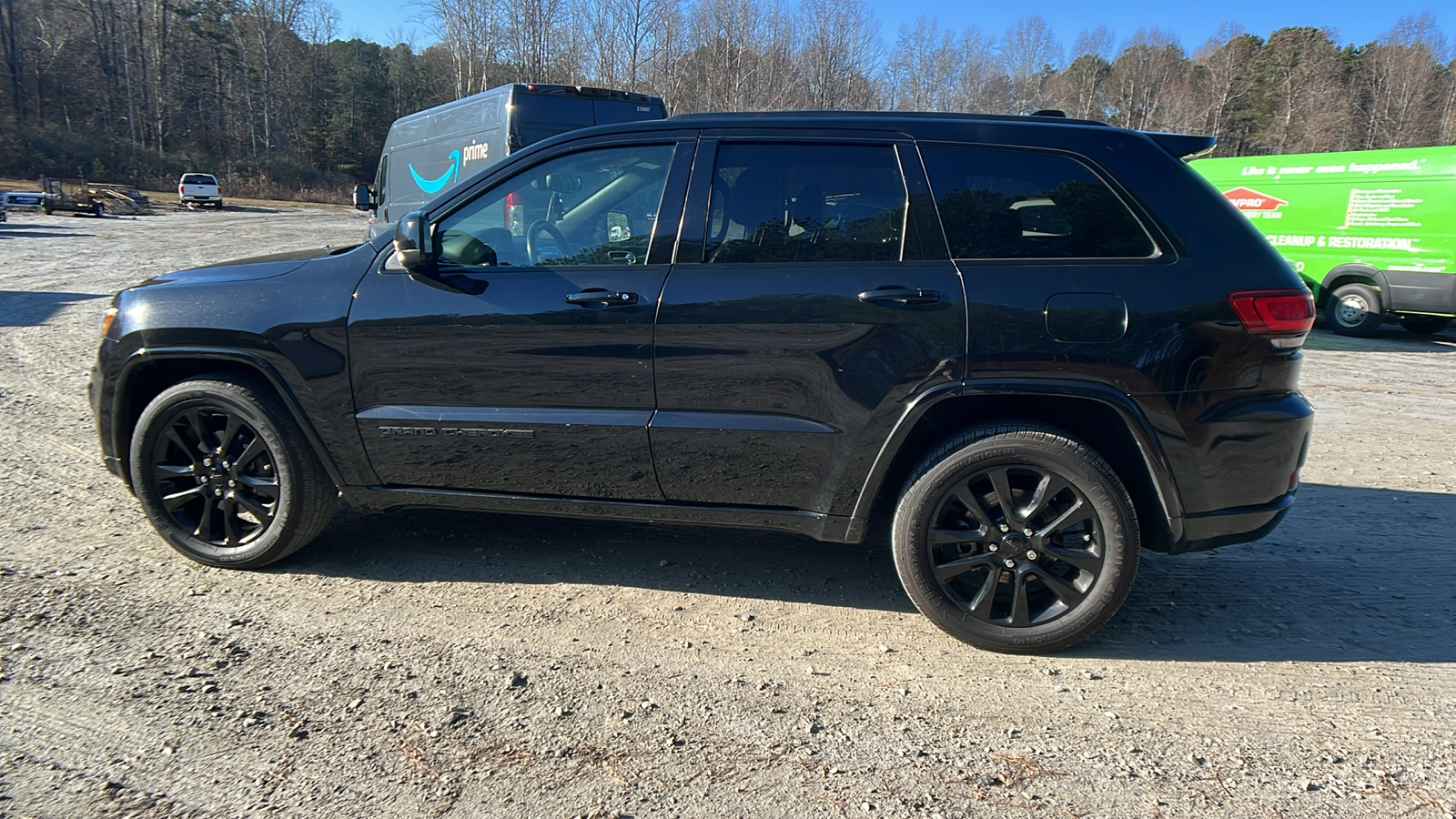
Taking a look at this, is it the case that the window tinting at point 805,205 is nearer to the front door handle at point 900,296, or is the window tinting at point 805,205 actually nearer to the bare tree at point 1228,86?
the front door handle at point 900,296

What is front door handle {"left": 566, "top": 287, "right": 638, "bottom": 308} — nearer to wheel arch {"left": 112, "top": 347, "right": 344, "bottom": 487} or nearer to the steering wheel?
the steering wheel

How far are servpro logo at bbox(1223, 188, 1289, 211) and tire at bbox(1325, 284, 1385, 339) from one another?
168 cm

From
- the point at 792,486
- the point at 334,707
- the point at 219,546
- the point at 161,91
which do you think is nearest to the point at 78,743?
the point at 334,707

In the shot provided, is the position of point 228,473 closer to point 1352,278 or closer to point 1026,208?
point 1026,208

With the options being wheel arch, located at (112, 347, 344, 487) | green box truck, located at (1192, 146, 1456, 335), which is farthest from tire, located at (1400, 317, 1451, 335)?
wheel arch, located at (112, 347, 344, 487)

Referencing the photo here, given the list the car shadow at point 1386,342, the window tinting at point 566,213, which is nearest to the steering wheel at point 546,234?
the window tinting at point 566,213

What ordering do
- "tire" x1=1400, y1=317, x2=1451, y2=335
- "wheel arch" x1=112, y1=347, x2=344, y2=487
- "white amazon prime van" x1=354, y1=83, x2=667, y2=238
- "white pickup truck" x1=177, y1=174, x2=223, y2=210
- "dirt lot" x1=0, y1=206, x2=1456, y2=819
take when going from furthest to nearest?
"white pickup truck" x1=177, y1=174, x2=223, y2=210 → "tire" x1=1400, y1=317, x2=1451, y2=335 → "white amazon prime van" x1=354, y1=83, x2=667, y2=238 → "wheel arch" x1=112, y1=347, x2=344, y2=487 → "dirt lot" x1=0, y1=206, x2=1456, y2=819

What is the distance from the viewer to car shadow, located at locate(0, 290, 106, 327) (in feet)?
32.6

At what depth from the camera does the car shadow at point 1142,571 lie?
10.9 ft

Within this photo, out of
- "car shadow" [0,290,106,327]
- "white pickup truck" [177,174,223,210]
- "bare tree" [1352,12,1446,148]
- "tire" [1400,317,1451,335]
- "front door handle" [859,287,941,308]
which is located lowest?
"car shadow" [0,290,106,327]

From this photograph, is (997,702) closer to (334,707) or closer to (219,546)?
(334,707)

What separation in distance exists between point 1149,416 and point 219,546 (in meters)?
3.88

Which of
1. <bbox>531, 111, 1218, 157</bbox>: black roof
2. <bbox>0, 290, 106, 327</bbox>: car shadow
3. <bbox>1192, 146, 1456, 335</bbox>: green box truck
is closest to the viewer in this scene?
<bbox>531, 111, 1218, 157</bbox>: black roof

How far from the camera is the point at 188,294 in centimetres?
360
